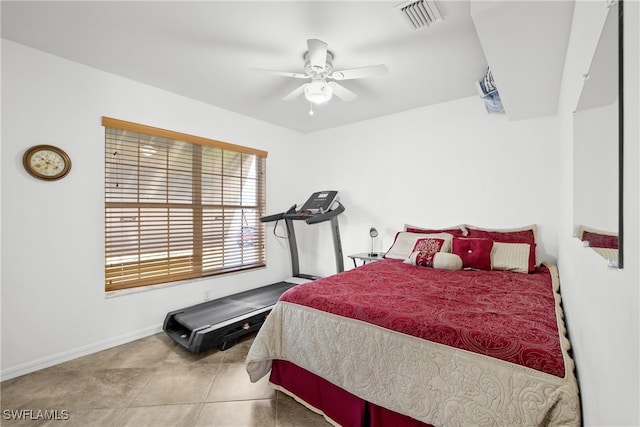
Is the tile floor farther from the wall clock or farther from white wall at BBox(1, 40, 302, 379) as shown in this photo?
the wall clock

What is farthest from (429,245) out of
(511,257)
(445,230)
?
(511,257)

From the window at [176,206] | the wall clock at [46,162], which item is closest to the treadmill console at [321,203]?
the window at [176,206]

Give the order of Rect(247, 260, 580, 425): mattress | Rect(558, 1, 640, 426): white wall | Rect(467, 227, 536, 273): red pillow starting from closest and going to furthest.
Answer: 1. Rect(558, 1, 640, 426): white wall
2. Rect(247, 260, 580, 425): mattress
3. Rect(467, 227, 536, 273): red pillow

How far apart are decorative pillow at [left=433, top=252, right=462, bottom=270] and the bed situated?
Result: 134mm

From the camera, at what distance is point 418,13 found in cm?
182

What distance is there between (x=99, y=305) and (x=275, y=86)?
272 cm

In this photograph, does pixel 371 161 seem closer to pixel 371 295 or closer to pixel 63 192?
pixel 371 295

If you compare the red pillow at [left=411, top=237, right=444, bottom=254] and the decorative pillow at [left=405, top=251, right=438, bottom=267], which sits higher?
the red pillow at [left=411, top=237, right=444, bottom=254]

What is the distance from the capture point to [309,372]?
5.97 ft

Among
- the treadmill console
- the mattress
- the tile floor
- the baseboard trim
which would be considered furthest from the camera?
the treadmill console

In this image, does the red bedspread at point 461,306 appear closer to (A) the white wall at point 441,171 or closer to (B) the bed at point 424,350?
(B) the bed at point 424,350

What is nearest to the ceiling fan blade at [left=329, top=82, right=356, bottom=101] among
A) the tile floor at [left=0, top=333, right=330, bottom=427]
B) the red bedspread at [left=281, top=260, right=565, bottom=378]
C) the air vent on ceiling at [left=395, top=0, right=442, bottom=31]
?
the air vent on ceiling at [left=395, top=0, right=442, bottom=31]

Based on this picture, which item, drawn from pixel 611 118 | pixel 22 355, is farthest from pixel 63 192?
pixel 611 118

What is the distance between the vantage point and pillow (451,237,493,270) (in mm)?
2607
